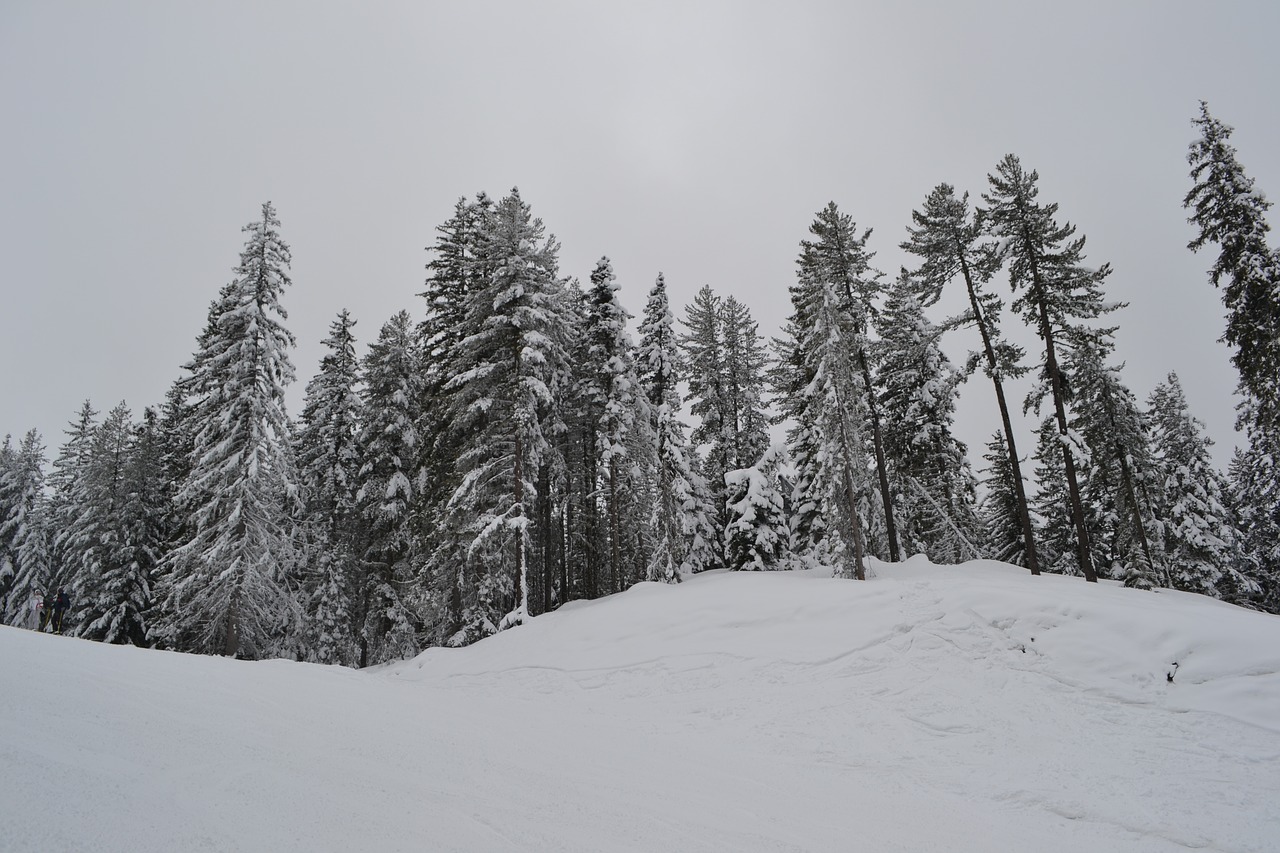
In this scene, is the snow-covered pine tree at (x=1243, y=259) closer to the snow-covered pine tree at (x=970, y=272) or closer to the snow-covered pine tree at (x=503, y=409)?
the snow-covered pine tree at (x=970, y=272)

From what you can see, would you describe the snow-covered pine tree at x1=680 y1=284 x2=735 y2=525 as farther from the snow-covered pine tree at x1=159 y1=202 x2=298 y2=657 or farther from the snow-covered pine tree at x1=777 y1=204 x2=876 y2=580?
the snow-covered pine tree at x1=159 y1=202 x2=298 y2=657

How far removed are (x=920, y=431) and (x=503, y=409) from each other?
20.4 meters

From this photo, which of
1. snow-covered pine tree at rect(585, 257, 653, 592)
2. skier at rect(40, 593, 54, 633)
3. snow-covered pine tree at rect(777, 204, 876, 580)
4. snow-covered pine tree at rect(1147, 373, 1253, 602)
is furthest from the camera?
skier at rect(40, 593, 54, 633)

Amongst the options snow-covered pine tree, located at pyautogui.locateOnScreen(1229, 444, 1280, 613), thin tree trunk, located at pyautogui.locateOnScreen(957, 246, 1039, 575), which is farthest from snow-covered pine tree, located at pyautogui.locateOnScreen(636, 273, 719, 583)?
snow-covered pine tree, located at pyautogui.locateOnScreen(1229, 444, 1280, 613)

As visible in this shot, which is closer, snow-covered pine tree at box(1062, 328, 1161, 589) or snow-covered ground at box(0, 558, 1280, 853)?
snow-covered ground at box(0, 558, 1280, 853)

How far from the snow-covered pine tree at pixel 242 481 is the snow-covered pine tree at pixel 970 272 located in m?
25.7

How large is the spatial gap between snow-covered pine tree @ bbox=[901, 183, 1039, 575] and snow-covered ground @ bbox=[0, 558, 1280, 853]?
11940 mm

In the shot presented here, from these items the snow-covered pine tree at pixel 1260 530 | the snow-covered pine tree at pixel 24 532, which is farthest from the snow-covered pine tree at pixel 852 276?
the snow-covered pine tree at pixel 24 532

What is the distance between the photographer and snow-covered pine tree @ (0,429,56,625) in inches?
1268

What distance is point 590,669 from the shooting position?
13547 mm

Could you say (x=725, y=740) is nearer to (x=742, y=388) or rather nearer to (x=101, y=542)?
(x=742, y=388)

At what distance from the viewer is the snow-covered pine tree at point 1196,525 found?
88.3 ft

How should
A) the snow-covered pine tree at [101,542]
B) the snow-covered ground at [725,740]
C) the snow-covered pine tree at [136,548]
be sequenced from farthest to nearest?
the snow-covered pine tree at [101,542] < the snow-covered pine tree at [136,548] < the snow-covered ground at [725,740]

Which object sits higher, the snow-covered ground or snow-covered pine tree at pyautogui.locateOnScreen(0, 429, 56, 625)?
snow-covered pine tree at pyautogui.locateOnScreen(0, 429, 56, 625)
